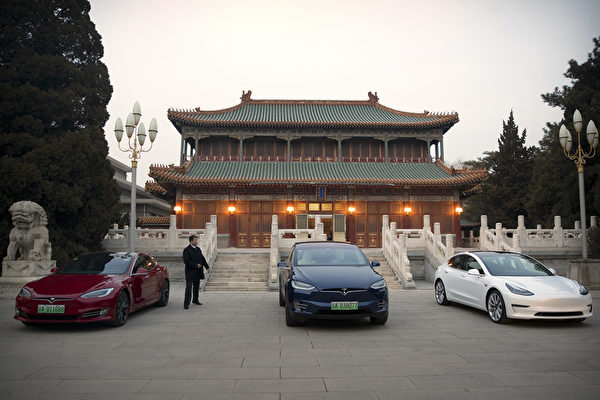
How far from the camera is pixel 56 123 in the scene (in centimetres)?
1571

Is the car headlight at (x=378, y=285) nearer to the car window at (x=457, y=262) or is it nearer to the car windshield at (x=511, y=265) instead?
the car windshield at (x=511, y=265)

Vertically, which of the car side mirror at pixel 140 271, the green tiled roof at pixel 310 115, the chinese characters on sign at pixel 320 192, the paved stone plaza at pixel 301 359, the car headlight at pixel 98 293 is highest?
the green tiled roof at pixel 310 115

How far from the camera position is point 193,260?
10.2m

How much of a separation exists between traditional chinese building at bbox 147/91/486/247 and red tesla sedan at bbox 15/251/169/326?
13.9 m

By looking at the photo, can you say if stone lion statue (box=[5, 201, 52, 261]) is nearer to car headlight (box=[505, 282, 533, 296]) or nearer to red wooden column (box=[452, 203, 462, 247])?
car headlight (box=[505, 282, 533, 296])

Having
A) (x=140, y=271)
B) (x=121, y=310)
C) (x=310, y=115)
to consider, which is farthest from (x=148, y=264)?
(x=310, y=115)

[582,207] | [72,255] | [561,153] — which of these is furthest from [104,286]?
[561,153]

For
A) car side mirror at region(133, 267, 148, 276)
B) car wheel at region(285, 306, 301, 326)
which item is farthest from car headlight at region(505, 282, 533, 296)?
car side mirror at region(133, 267, 148, 276)

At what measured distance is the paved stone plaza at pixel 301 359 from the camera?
4.23 m

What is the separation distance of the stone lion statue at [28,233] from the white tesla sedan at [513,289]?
1142 cm

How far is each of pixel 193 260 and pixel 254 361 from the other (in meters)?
5.25

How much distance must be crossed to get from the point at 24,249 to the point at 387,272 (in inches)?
482

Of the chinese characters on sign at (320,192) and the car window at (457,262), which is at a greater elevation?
the chinese characters on sign at (320,192)

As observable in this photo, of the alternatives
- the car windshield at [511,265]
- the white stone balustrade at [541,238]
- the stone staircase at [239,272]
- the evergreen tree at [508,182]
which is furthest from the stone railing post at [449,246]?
the evergreen tree at [508,182]
